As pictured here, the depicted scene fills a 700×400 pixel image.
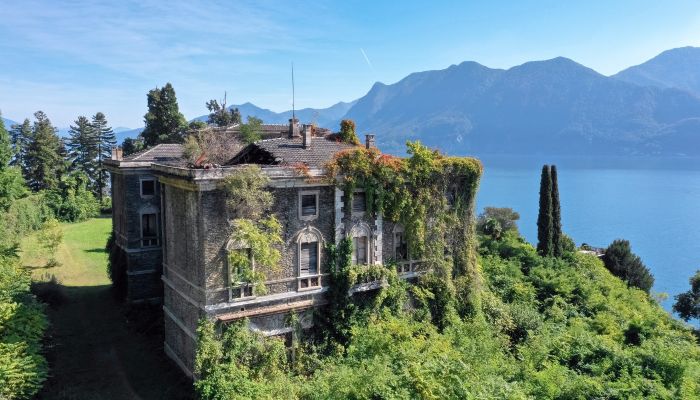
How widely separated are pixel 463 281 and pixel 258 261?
11.9m

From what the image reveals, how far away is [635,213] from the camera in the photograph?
402 ft

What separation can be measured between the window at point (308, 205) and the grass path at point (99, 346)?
29.4 ft

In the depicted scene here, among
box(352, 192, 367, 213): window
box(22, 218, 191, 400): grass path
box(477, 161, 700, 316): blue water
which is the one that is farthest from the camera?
box(477, 161, 700, 316): blue water

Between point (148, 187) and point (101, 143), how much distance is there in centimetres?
5034

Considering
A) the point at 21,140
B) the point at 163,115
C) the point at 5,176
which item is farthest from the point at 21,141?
the point at 5,176

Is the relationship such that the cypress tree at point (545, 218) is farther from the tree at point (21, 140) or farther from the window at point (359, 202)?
the tree at point (21, 140)

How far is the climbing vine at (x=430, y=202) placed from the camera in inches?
910

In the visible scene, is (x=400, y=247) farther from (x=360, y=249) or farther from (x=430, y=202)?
(x=430, y=202)

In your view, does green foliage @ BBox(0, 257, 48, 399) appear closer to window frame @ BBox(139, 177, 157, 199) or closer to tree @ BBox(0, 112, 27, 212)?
window frame @ BBox(139, 177, 157, 199)

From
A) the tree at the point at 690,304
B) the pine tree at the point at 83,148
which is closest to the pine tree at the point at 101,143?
the pine tree at the point at 83,148

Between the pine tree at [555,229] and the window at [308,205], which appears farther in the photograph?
the pine tree at [555,229]

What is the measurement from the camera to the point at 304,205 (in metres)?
22.0

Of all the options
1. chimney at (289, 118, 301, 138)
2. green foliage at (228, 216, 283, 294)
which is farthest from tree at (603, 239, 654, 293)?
green foliage at (228, 216, 283, 294)

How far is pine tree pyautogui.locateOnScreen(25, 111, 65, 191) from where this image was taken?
6035 cm
